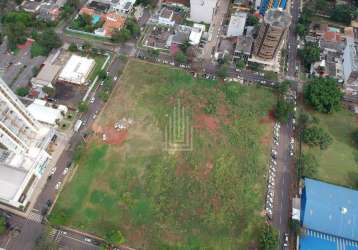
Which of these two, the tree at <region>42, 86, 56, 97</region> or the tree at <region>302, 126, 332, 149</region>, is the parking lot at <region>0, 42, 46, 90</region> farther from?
the tree at <region>302, 126, 332, 149</region>

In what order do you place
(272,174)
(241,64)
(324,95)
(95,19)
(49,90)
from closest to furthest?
(272,174) → (324,95) → (49,90) → (241,64) → (95,19)

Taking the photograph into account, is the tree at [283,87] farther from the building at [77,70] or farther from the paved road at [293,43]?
the building at [77,70]

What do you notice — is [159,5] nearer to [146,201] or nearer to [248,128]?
[248,128]

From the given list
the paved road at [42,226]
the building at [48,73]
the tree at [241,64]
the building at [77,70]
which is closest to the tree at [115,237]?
the paved road at [42,226]

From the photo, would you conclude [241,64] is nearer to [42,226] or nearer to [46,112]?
[46,112]

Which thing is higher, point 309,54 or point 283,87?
point 309,54

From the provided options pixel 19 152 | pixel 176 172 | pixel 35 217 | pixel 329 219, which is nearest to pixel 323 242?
pixel 329 219
